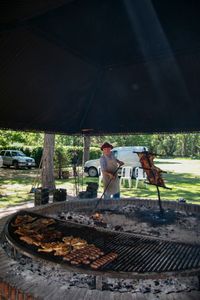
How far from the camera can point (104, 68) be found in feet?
17.1

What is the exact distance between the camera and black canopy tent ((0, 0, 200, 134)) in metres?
3.34

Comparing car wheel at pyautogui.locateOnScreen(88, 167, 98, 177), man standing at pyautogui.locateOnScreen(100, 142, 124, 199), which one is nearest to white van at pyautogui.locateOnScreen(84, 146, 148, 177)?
car wheel at pyautogui.locateOnScreen(88, 167, 98, 177)

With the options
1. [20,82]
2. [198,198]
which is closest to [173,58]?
[20,82]

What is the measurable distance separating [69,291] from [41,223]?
5.08ft

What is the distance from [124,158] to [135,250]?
13732 millimetres

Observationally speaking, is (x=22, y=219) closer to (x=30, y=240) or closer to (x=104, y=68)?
(x=30, y=240)

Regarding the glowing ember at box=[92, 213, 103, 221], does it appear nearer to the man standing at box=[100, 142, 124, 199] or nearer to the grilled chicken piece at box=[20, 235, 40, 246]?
the man standing at box=[100, 142, 124, 199]

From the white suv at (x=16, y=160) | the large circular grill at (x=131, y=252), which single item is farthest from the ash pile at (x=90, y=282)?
the white suv at (x=16, y=160)

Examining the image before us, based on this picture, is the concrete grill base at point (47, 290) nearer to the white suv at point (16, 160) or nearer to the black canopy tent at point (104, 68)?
the black canopy tent at point (104, 68)

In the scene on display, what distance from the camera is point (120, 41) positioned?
13.5 ft

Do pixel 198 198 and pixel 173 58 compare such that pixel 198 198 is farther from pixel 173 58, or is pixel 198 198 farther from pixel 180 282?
pixel 180 282

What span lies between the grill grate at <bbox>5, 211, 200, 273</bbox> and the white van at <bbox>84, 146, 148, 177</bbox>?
12.4 m

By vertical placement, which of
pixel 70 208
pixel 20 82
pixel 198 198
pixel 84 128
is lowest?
pixel 198 198

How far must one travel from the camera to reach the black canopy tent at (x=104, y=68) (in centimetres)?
334
